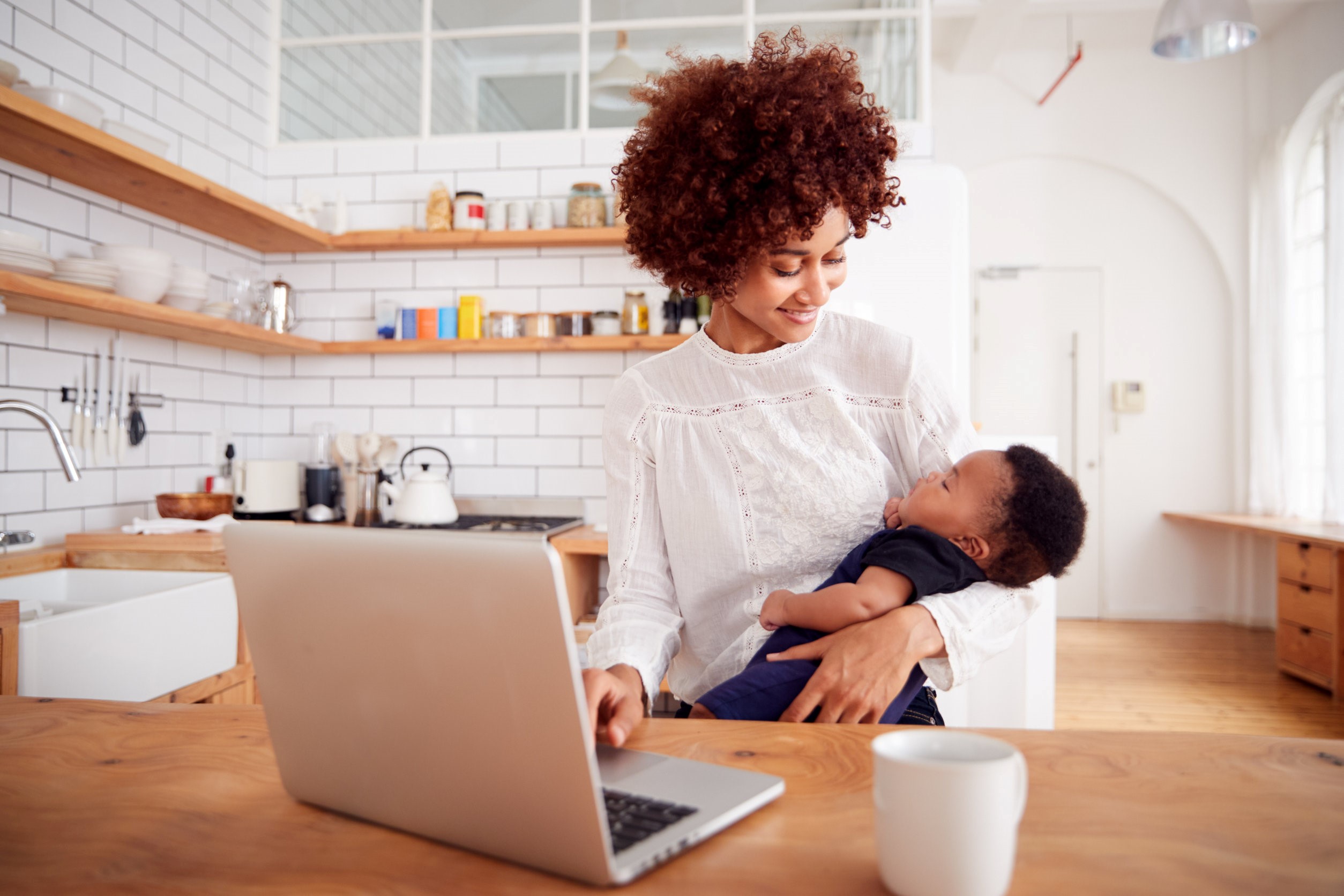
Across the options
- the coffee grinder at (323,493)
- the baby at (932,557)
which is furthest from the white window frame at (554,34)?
the baby at (932,557)

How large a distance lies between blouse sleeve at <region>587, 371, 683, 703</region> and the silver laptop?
514mm

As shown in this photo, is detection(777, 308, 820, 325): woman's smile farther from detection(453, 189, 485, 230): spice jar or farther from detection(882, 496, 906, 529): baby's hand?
detection(453, 189, 485, 230): spice jar

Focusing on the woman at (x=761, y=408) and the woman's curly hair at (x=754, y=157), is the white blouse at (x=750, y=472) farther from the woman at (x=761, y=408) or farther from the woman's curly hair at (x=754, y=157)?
the woman's curly hair at (x=754, y=157)

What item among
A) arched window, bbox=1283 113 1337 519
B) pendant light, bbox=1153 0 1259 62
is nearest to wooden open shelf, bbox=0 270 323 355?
pendant light, bbox=1153 0 1259 62

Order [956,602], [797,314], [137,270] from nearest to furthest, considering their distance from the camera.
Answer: [956,602] → [797,314] → [137,270]

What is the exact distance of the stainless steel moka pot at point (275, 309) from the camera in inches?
127

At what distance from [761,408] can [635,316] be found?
83.7 inches

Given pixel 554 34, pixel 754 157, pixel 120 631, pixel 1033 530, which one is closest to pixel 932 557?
pixel 1033 530

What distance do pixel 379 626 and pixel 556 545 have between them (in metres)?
2.37

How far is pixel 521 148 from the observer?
352cm

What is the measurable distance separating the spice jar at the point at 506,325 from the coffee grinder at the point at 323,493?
2.72ft

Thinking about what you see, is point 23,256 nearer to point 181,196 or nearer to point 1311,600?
point 181,196

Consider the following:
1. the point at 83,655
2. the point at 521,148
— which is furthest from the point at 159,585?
the point at 521,148

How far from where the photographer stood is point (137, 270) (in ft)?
8.08
